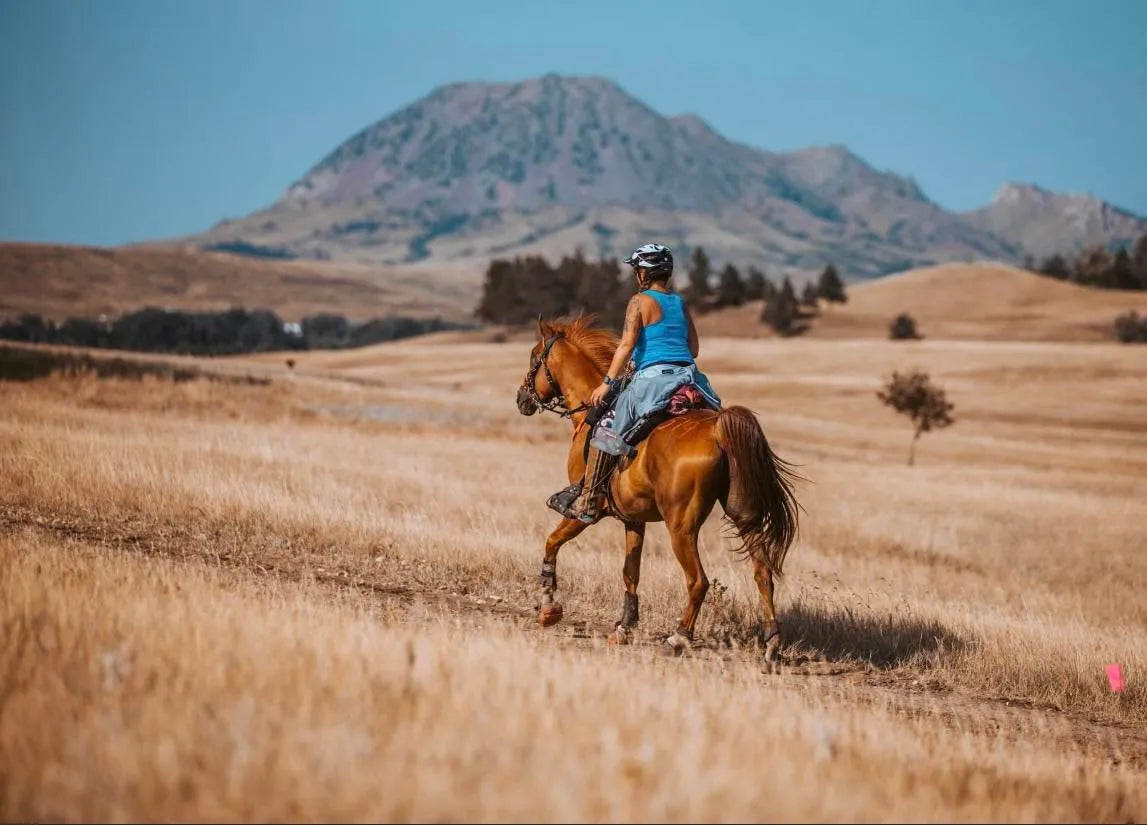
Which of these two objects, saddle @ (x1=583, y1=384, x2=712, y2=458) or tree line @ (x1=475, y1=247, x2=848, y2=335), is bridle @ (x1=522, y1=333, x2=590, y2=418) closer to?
saddle @ (x1=583, y1=384, x2=712, y2=458)

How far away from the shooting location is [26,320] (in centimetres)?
10081

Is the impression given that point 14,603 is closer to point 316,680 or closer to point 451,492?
point 316,680

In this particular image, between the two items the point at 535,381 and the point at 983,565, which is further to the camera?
the point at 983,565

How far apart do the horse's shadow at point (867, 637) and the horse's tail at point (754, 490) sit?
138 cm

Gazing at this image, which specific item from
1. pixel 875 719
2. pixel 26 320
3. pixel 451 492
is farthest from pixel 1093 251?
pixel 875 719

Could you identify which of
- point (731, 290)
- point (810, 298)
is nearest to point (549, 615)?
point (810, 298)

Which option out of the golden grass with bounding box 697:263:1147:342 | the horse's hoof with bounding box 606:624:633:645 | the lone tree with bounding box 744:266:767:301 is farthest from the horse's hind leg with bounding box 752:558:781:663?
the lone tree with bounding box 744:266:767:301

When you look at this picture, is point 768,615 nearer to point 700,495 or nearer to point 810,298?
point 700,495

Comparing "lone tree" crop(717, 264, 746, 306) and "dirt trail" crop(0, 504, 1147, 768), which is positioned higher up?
"lone tree" crop(717, 264, 746, 306)

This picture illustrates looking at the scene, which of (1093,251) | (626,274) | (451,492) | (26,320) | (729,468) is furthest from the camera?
(1093,251)

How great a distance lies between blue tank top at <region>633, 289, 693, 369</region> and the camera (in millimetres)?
10203

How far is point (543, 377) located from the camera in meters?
11.7

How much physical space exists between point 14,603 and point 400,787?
349 cm

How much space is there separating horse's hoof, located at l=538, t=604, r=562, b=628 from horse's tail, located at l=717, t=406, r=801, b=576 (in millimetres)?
2016
